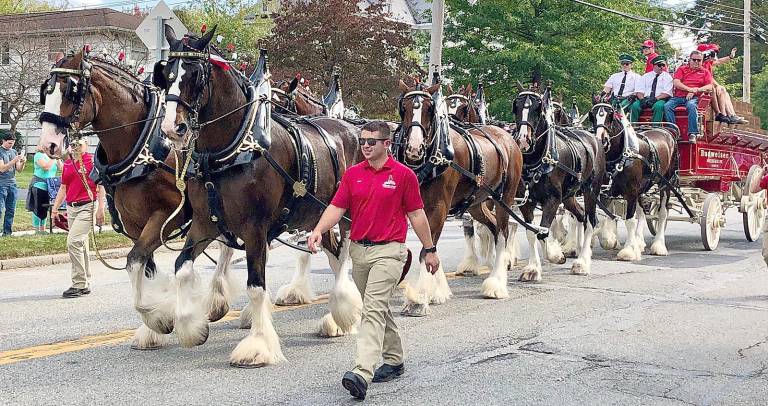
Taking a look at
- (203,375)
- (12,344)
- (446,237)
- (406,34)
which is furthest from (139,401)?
(406,34)

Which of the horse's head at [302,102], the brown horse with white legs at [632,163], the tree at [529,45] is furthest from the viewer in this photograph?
the tree at [529,45]

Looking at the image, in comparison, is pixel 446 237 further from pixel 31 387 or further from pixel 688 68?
pixel 31 387

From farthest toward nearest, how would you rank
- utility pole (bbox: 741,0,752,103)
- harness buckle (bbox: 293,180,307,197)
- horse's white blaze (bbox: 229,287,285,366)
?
utility pole (bbox: 741,0,752,103)
harness buckle (bbox: 293,180,307,197)
horse's white blaze (bbox: 229,287,285,366)

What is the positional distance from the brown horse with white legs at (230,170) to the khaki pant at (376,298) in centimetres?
104

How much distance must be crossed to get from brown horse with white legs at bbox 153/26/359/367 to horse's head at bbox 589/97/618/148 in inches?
287

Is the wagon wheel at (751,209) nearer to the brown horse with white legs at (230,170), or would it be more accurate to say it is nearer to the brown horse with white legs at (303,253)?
the brown horse with white legs at (303,253)

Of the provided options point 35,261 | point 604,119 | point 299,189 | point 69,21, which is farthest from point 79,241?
point 69,21

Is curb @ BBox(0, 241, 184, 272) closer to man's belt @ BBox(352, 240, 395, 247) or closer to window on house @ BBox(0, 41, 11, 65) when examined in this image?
man's belt @ BBox(352, 240, 395, 247)

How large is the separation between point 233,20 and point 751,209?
3041cm

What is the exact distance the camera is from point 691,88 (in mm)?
15484

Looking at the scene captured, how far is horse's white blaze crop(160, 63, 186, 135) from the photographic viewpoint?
653cm

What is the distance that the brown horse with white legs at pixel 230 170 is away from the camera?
680 centimetres

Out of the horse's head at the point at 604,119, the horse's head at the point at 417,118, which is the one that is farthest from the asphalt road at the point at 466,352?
the horse's head at the point at 604,119

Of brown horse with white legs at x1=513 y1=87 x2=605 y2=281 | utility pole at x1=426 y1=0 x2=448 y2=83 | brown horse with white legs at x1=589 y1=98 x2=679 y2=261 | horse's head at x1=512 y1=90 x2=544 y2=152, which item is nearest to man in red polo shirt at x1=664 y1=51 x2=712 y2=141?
brown horse with white legs at x1=589 y1=98 x2=679 y2=261
